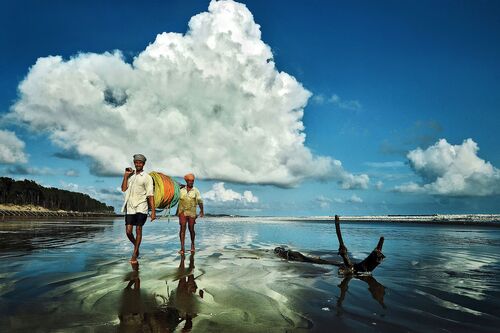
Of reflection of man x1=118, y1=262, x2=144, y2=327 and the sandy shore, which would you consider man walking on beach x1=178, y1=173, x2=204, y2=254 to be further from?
the sandy shore

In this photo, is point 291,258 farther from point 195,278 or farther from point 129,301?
point 129,301

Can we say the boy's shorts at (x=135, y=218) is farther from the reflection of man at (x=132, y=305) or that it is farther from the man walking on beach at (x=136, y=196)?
the reflection of man at (x=132, y=305)

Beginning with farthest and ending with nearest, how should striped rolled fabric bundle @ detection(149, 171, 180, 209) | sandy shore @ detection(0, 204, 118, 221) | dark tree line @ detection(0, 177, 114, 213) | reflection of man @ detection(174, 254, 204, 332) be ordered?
dark tree line @ detection(0, 177, 114, 213), sandy shore @ detection(0, 204, 118, 221), striped rolled fabric bundle @ detection(149, 171, 180, 209), reflection of man @ detection(174, 254, 204, 332)

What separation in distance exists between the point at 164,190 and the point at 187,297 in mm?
7329

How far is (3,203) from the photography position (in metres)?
96.4

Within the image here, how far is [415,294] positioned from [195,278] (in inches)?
149

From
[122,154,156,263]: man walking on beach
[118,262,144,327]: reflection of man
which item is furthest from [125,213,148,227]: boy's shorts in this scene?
[118,262,144,327]: reflection of man

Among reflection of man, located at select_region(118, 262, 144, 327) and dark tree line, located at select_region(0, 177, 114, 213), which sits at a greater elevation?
dark tree line, located at select_region(0, 177, 114, 213)

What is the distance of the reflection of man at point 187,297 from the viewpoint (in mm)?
3947

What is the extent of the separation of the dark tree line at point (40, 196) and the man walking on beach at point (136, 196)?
110 m

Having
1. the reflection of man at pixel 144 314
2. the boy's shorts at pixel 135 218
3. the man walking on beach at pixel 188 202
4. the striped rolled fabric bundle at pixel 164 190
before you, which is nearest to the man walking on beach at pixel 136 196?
the boy's shorts at pixel 135 218

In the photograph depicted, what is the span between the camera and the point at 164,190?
1180cm

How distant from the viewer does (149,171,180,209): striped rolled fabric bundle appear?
38.2ft

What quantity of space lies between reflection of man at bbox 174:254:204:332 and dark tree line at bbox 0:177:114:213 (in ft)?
370
